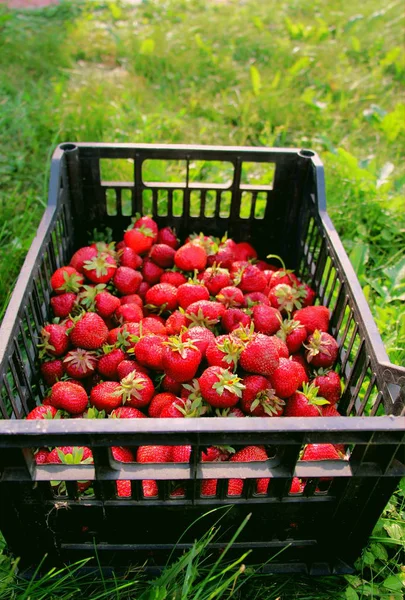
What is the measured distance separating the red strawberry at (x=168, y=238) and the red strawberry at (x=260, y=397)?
2.63 feet

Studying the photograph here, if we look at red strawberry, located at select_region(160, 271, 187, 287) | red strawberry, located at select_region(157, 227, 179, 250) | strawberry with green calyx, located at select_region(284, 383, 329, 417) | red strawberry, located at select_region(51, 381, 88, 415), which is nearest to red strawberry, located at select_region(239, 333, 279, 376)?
strawberry with green calyx, located at select_region(284, 383, 329, 417)

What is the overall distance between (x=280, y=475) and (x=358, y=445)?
0.17 meters

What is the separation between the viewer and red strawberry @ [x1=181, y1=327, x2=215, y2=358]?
5.23 ft

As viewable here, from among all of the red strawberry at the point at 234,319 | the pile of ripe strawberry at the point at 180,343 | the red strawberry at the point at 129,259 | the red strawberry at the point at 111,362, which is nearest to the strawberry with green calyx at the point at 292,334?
the pile of ripe strawberry at the point at 180,343

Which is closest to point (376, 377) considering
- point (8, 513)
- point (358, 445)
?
point (358, 445)

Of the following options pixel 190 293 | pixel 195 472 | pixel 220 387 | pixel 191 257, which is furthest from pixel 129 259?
pixel 195 472

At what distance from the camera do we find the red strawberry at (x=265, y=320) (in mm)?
1770

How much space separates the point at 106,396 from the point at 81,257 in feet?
1.98

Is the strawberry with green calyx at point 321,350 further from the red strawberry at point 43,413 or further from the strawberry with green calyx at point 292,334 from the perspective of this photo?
the red strawberry at point 43,413

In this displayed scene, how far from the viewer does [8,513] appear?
1.29m

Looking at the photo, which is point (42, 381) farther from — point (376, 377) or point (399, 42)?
point (399, 42)

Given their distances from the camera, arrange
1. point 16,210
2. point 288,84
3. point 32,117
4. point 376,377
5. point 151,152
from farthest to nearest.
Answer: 1. point 288,84
2. point 32,117
3. point 16,210
4. point 151,152
5. point 376,377

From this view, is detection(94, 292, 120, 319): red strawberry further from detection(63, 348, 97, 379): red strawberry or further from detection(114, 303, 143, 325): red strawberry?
detection(63, 348, 97, 379): red strawberry

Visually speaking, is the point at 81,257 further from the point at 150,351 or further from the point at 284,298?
the point at 284,298
